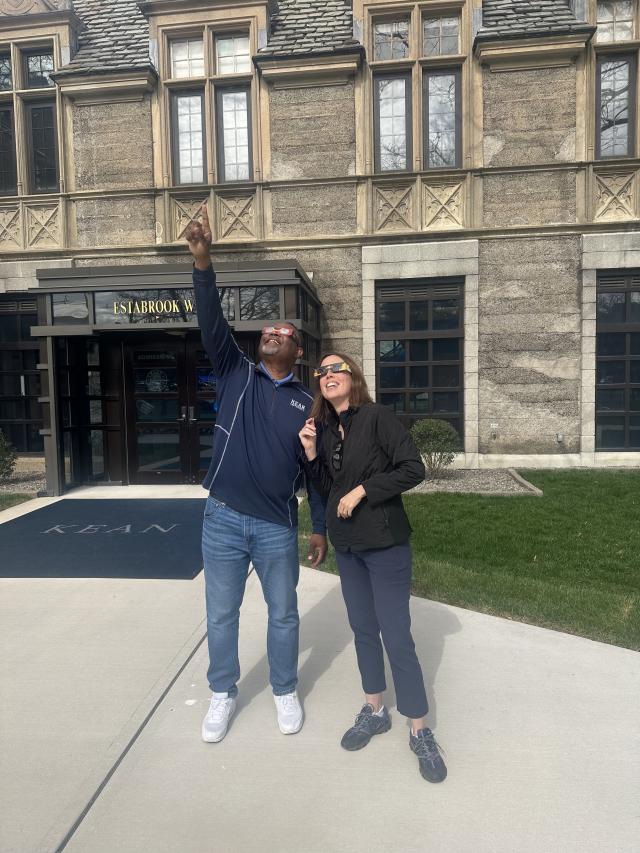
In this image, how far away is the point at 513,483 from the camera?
30.0ft

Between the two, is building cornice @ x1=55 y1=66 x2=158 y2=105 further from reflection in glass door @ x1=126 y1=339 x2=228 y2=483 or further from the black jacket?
the black jacket

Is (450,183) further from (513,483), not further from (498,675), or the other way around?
(498,675)

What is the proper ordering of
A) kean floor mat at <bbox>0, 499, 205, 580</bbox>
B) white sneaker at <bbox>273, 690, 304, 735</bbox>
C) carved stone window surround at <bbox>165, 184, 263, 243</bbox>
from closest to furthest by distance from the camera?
white sneaker at <bbox>273, 690, 304, 735</bbox> < kean floor mat at <bbox>0, 499, 205, 580</bbox> < carved stone window surround at <bbox>165, 184, 263, 243</bbox>

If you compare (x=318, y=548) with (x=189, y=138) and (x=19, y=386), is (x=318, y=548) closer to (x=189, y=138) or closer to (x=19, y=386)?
(x=189, y=138)

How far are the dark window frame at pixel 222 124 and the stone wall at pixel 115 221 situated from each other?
148cm

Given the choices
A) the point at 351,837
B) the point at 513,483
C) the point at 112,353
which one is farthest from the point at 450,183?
the point at 351,837

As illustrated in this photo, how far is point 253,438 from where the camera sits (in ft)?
9.43

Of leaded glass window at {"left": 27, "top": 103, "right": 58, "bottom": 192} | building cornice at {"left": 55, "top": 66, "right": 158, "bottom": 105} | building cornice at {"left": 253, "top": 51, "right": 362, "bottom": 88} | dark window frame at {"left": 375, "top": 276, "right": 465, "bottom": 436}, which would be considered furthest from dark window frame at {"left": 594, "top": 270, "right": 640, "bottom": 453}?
leaded glass window at {"left": 27, "top": 103, "right": 58, "bottom": 192}

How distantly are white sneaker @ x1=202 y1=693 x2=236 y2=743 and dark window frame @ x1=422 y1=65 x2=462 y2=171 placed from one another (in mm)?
9905

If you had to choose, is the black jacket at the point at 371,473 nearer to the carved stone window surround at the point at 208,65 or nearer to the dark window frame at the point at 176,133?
the carved stone window surround at the point at 208,65

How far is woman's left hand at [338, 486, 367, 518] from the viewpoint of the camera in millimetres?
2592

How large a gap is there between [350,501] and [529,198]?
9.47 metres

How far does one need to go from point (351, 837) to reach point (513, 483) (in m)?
7.56

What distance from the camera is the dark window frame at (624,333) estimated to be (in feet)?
33.9
